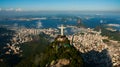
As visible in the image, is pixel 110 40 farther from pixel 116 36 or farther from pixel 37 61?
pixel 37 61

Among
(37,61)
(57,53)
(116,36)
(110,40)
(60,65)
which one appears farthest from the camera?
(116,36)

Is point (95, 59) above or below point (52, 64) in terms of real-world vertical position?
below

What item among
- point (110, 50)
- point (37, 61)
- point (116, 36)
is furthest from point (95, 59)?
point (116, 36)

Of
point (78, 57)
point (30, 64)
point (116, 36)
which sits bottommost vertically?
point (116, 36)

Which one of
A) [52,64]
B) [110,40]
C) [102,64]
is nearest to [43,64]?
[52,64]

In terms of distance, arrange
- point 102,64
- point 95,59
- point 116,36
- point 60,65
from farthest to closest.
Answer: point 116,36, point 95,59, point 102,64, point 60,65

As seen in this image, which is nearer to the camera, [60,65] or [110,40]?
[60,65]

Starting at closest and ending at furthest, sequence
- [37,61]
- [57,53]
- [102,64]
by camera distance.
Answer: [57,53] → [37,61] → [102,64]

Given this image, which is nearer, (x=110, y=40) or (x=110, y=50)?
(x=110, y=50)

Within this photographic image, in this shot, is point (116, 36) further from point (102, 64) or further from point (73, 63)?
point (73, 63)
